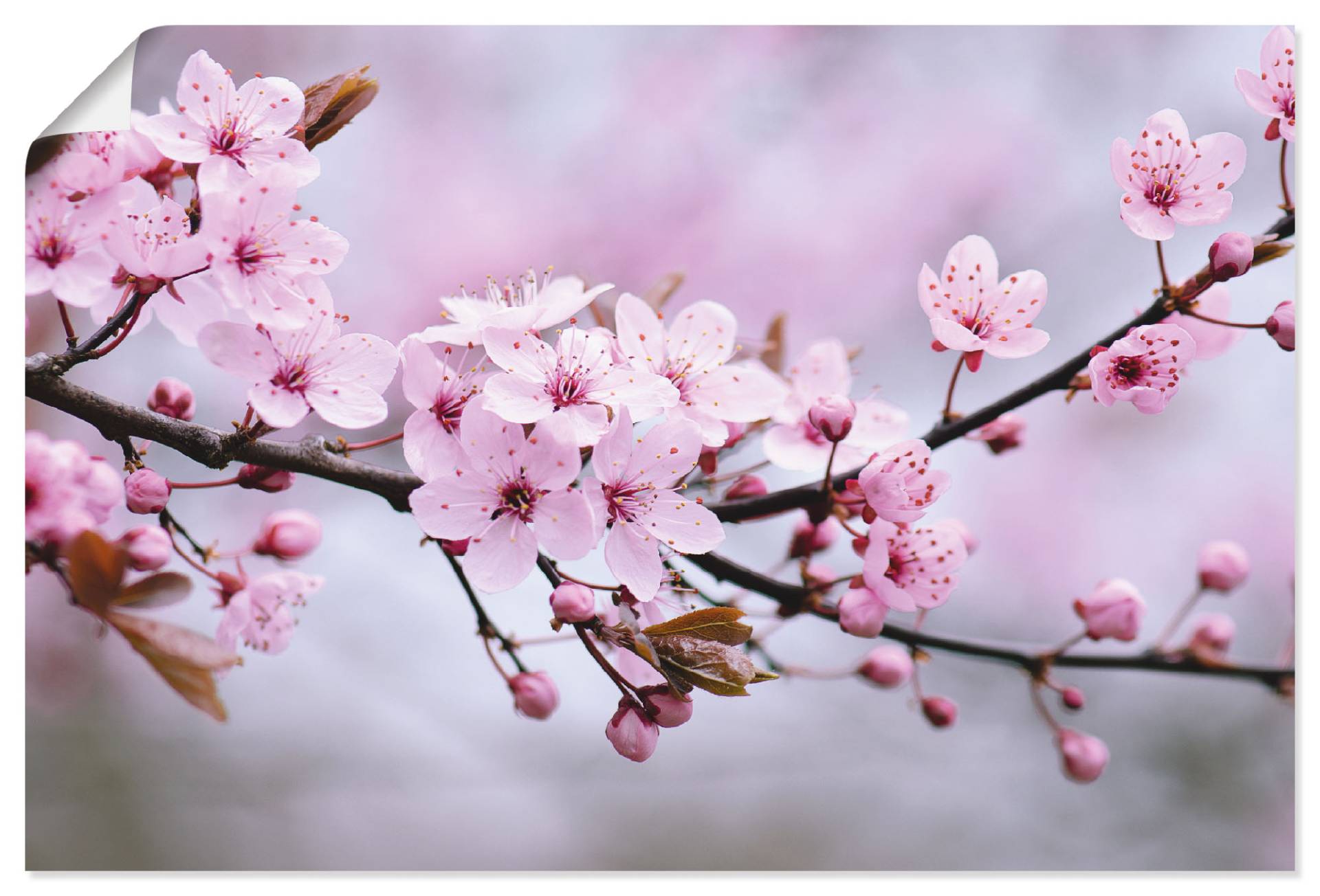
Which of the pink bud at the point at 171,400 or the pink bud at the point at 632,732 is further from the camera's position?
the pink bud at the point at 171,400

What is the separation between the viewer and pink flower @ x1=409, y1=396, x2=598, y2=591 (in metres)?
0.79

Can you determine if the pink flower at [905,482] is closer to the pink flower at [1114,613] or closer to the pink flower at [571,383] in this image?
the pink flower at [571,383]

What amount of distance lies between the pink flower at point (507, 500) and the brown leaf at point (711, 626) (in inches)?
4.2

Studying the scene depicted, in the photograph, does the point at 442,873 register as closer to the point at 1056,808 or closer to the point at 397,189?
the point at 1056,808

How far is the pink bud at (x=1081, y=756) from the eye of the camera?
116 cm

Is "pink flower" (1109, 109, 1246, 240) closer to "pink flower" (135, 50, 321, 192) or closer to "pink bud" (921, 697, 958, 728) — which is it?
"pink bud" (921, 697, 958, 728)

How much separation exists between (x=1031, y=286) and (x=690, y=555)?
1.40ft

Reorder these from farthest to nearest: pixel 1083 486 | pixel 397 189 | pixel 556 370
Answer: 1. pixel 1083 486
2. pixel 397 189
3. pixel 556 370

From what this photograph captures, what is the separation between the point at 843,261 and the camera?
189 cm

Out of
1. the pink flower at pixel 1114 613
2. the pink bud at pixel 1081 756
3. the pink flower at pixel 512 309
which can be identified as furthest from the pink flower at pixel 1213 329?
the pink flower at pixel 512 309

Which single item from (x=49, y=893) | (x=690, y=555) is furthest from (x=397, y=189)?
(x=49, y=893)

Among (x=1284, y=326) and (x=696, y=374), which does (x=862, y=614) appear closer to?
(x=696, y=374)

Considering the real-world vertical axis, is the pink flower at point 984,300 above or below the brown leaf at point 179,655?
above

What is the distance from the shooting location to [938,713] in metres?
1.17
